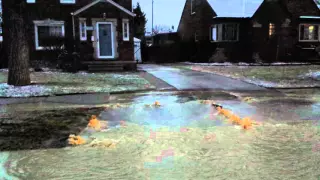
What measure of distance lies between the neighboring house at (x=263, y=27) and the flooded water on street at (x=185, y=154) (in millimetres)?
21862

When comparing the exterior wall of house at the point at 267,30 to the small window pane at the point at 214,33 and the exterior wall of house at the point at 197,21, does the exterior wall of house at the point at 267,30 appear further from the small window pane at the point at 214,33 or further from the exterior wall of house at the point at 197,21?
the exterior wall of house at the point at 197,21

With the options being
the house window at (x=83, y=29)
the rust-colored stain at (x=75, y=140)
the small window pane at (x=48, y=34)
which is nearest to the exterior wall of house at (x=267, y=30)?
the house window at (x=83, y=29)

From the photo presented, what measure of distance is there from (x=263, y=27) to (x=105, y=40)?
14198 millimetres

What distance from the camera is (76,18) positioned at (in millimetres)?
20125

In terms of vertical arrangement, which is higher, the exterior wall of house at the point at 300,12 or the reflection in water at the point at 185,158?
the exterior wall of house at the point at 300,12

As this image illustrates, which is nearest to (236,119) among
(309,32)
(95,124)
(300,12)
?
(95,124)

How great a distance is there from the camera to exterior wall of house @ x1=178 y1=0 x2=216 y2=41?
30.3 m

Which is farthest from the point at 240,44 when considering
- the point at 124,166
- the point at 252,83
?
the point at 124,166

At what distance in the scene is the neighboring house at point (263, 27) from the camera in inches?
1120

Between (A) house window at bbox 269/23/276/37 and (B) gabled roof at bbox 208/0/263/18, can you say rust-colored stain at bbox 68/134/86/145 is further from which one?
(A) house window at bbox 269/23/276/37

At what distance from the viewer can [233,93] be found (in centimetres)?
1165

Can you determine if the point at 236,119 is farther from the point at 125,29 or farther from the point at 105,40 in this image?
the point at 105,40

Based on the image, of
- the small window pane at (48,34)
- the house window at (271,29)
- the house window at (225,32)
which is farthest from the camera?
the house window at (271,29)

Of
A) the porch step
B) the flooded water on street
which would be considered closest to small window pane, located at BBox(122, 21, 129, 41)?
the porch step
